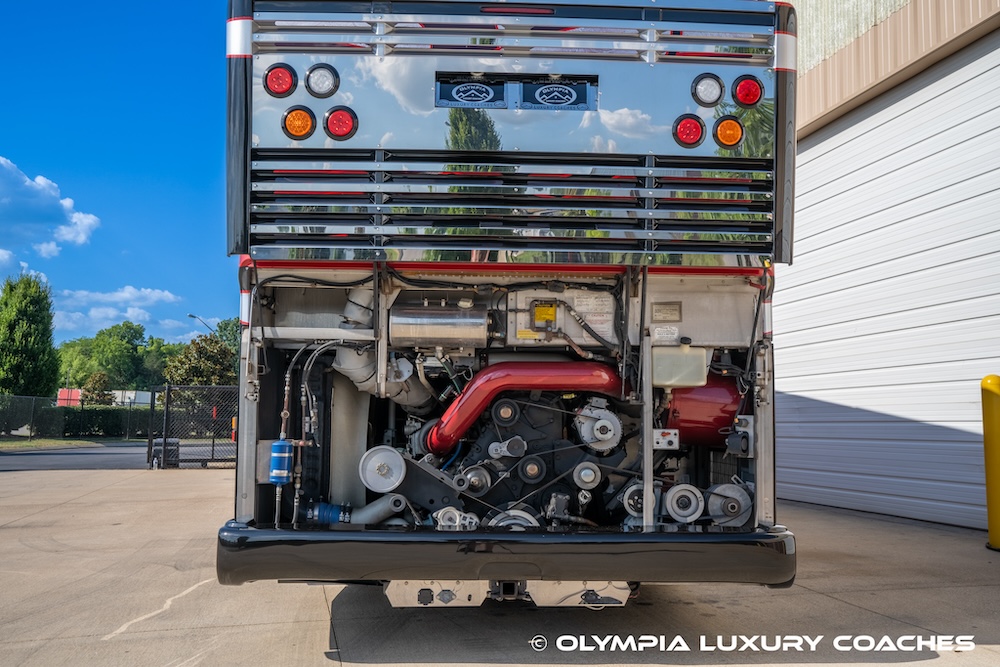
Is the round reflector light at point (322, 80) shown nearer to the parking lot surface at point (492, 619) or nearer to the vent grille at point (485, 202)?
the vent grille at point (485, 202)

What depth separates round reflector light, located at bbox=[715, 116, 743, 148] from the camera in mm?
3920

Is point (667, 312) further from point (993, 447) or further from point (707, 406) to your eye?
point (993, 447)

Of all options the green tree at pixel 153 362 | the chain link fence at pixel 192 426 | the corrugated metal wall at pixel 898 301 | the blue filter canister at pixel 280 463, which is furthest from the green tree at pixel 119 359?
the blue filter canister at pixel 280 463

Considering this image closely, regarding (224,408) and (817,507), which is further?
(224,408)

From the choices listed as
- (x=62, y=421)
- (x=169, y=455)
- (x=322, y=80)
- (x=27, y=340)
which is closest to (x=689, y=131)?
(x=322, y=80)

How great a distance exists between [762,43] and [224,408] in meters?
17.4

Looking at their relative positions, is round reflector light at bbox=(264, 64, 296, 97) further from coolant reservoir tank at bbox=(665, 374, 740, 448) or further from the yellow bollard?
the yellow bollard

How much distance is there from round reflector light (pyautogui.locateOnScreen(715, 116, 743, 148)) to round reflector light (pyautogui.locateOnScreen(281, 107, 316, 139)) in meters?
1.87

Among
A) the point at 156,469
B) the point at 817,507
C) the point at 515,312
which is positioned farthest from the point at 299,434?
the point at 156,469

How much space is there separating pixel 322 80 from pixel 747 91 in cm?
198

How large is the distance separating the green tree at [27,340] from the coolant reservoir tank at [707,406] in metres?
41.7

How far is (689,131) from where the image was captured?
154 inches

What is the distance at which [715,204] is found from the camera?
3928 millimetres

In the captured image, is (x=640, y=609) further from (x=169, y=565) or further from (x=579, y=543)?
(x=169, y=565)
